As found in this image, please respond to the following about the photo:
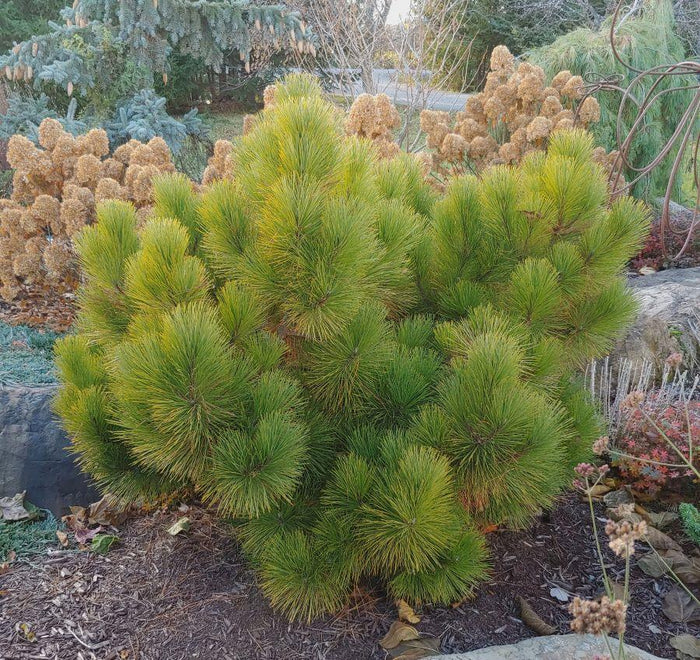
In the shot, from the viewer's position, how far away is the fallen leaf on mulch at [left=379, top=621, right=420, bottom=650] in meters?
1.97

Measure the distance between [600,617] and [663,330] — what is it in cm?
311

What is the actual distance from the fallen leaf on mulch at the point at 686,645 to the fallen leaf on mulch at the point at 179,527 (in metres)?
1.68

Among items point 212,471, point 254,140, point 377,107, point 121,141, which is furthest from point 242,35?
point 212,471

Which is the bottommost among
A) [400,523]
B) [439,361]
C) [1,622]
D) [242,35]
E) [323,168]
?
[1,622]

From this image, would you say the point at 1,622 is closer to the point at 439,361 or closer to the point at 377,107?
the point at 439,361

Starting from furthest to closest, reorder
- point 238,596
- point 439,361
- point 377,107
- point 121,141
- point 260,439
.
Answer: point 121,141 < point 377,107 < point 238,596 < point 439,361 < point 260,439

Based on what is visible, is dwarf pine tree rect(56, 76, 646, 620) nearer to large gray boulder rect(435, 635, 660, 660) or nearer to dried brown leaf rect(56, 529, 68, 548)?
large gray boulder rect(435, 635, 660, 660)

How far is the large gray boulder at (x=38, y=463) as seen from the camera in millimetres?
2719

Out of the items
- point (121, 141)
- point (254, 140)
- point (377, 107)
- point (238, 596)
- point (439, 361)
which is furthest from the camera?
point (121, 141)

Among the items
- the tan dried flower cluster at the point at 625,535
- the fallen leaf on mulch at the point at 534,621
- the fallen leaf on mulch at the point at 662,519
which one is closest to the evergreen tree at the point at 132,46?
the fallen leaf on mulch at the point at 662,519

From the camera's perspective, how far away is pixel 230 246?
1.89 meters

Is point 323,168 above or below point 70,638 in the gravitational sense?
above

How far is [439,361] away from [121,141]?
278 inches

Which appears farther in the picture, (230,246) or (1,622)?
(1,622)
